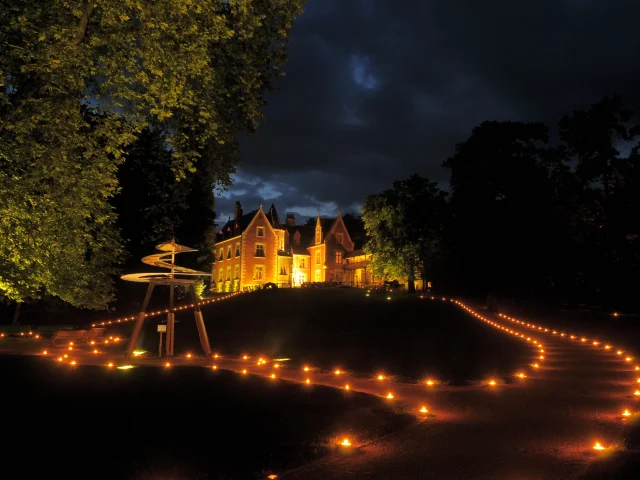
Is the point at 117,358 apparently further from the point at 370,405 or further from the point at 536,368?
the point at 536,368

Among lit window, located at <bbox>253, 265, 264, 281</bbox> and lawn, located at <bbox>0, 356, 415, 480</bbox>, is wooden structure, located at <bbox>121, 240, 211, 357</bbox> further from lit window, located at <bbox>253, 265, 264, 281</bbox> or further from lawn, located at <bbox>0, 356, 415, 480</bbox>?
lit window, located at <bbox>253, 265, 264, 281</bbox>

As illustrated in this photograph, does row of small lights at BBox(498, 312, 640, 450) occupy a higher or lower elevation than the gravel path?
higher

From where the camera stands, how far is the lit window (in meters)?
68.8

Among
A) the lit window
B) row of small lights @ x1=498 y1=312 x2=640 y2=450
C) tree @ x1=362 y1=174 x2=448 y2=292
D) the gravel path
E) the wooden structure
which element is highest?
tree @ x1=362 y1=174 x2=448 y2=292

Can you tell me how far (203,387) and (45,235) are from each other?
6.33 metres

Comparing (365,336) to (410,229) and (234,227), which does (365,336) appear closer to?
(410,229)

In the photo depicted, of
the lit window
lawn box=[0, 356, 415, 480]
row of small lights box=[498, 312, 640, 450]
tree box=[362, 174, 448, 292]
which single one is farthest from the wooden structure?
the lit window

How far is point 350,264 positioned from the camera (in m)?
70.5

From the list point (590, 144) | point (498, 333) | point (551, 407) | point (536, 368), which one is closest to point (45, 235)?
point (551, 407)

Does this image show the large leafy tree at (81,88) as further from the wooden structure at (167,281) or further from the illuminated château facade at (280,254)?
the illuminated château facade at (280,254)

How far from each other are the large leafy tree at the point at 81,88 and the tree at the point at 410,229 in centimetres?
3496

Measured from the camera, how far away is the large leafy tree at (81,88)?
12109 millimetres

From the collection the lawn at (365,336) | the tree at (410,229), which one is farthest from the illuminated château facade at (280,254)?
the lawn at (365,336)

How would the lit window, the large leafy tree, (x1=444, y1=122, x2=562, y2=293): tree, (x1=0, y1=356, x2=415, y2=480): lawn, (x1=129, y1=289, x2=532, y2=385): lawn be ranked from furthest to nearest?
the lit window → (x1=444, y1=122, x2=562, y2=293): tree → (x1=129, y1=289, x2=532, y2=385): lawn → the large leafy tree → (x1=0, y1=356, x2=415, y2=480): lawn
